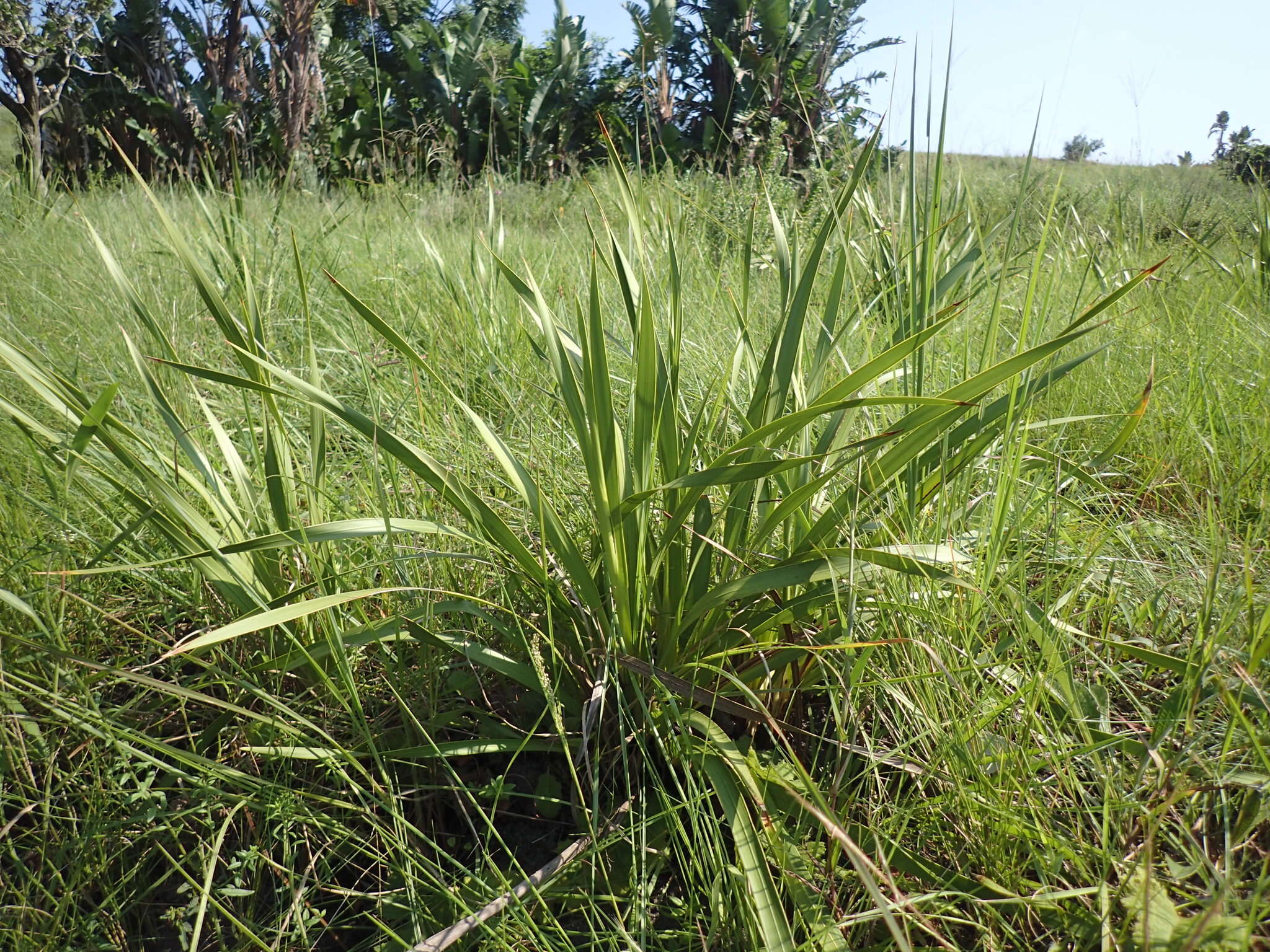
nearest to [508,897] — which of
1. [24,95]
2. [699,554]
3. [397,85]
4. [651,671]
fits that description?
[651,671]

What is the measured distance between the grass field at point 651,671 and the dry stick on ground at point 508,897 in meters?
0.01

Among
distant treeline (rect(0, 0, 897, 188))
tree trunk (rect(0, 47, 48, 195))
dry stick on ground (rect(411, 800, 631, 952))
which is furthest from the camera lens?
distant treeline (rect(0, 0, 897, 188))

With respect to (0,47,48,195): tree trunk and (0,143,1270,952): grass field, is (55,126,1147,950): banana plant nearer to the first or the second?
(0,143,1270,952): grass field

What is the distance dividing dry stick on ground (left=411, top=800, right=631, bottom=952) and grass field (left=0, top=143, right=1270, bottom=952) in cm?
1

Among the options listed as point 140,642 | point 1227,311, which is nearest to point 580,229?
point 1227,311

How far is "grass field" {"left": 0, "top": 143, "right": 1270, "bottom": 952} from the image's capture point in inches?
33.6

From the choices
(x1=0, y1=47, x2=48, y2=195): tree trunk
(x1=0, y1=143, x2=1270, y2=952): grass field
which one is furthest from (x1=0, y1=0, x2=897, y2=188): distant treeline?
(x1=0, y1=143, x2=1270, y2=952): grass field

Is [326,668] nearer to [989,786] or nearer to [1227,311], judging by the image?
[989,786]

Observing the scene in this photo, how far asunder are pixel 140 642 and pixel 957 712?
1.28 m

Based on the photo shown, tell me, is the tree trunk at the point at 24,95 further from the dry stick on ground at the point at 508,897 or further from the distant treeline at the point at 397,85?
the dry stick on ground at the point at 508,897

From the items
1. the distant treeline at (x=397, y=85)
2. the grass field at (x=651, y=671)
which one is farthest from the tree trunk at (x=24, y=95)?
the grass field at (x=651, y=671)

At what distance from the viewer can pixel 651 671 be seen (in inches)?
39.1

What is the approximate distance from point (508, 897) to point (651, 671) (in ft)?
1.03

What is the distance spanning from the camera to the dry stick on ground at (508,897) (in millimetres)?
812
